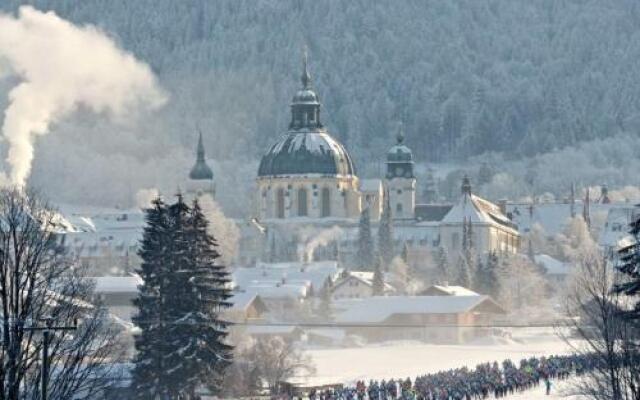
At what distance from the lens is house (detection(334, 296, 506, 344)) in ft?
512

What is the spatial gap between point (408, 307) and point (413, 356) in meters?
31.4

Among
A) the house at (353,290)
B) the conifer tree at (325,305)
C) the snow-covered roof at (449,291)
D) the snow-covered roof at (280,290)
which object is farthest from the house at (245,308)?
the house at (353,290)

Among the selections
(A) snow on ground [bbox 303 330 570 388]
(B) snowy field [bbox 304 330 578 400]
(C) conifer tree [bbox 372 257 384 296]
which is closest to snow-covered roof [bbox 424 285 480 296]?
(C) conifer tree [bbox 372 257 384 296]

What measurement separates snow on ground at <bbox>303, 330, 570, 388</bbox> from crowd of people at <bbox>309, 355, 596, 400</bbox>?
26.4 feet

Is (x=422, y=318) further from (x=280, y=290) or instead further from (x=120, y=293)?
(x=120, y=293)

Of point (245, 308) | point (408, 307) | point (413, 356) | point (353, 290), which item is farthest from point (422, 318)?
point (353, 290)

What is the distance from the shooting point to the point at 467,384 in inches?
3765

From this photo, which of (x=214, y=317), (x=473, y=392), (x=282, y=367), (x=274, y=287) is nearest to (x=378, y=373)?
(x=282, y=367)

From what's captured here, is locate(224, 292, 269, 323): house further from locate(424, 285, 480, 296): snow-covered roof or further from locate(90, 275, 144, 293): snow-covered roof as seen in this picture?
locate(424, 285, 480, 296): snow-covered roof

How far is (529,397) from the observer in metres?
93.1

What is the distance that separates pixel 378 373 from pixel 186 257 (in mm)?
33261

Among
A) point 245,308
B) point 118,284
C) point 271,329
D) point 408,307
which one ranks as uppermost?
point 118,284

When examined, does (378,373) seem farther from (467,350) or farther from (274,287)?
(274,287)

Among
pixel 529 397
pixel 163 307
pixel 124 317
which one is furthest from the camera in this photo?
pixel 124 317
